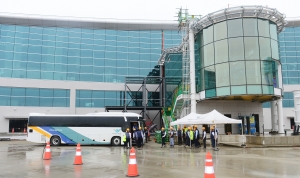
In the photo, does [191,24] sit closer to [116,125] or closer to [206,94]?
[206,94]

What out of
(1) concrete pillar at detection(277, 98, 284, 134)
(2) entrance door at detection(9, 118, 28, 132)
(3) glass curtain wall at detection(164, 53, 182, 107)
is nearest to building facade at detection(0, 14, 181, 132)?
(2) entrance door at detection(9, 118, 28, 132)

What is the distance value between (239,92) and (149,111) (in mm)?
22483

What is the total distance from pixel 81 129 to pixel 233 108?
16.3 meters

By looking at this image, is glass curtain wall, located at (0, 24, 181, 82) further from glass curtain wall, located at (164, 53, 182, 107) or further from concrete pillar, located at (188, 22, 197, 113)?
concrete pillar, located at (188, 22, 197, 113)

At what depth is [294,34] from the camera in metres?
50.4

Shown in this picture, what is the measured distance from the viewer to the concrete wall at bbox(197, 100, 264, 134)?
1210 inches

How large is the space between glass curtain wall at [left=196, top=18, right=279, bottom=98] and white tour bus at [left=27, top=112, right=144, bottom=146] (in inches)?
368

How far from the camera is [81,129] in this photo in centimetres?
2606

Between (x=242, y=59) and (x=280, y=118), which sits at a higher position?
(x=242, y=59)

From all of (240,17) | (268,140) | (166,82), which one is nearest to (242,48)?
(240,17)

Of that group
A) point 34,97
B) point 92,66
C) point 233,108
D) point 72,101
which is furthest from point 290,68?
point 34,97

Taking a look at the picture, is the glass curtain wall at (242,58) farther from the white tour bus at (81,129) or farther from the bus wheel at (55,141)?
the bus wheel at (55,141)

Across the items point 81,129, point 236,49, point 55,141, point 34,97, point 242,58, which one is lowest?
point 55,141

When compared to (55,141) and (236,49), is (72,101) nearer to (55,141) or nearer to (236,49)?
(55,141)
